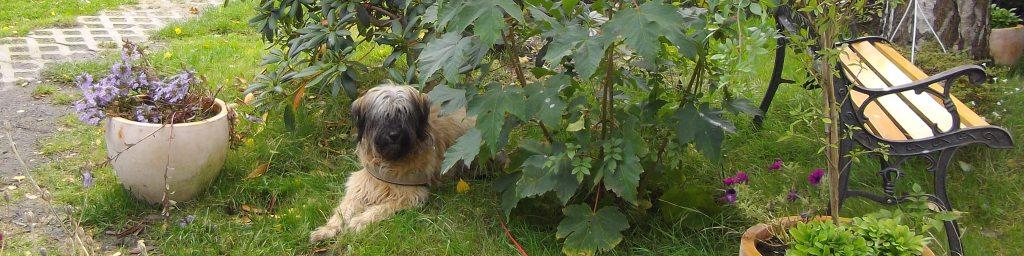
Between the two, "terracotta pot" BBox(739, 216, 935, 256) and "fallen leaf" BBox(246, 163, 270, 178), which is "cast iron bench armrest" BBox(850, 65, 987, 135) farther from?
"fallen leaf" BBox(246, 163, 270, 178)

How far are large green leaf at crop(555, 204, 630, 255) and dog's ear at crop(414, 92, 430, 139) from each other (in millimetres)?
1021

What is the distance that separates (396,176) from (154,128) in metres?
1.23

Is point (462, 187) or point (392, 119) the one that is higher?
point (392, 119)

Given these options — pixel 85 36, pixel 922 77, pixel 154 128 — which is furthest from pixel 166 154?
pixel 85 36

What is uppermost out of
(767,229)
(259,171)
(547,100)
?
(547,100)

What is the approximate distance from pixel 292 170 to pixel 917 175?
351 cm

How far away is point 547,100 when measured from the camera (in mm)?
3400

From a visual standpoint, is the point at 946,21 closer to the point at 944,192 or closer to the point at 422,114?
the point at 944,192

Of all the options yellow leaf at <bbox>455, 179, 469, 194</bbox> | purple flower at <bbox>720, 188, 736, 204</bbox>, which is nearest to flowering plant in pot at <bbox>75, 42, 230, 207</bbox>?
yellow leaf at <bbox>455, 179, 469, 194</bbox>

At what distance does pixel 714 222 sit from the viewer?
4164 mm

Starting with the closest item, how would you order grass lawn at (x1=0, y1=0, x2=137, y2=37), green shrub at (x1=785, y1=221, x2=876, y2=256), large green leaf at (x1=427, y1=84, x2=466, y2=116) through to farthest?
green shrub at (x1=785, y1=221, x2=876, y2=256)
large green leaf at (x1=427, y1=84, x2=466, y2=116)
grass lawn at (x1=0, y1=0, x2=137, y2=37)

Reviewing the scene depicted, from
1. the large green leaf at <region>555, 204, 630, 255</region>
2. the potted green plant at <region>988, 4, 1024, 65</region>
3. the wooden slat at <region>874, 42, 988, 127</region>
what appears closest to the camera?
the wooden slat at <region>874, 42, 988, 127</region>

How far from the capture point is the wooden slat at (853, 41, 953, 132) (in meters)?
3.90

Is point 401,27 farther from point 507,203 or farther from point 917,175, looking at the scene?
point 917,175
